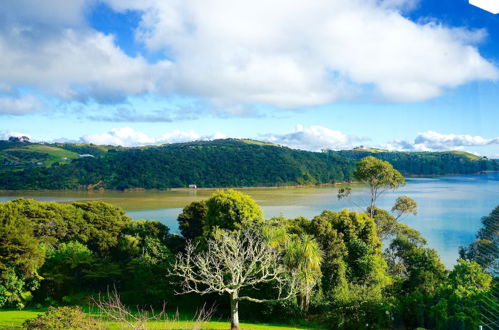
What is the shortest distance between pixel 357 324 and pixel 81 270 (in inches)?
432

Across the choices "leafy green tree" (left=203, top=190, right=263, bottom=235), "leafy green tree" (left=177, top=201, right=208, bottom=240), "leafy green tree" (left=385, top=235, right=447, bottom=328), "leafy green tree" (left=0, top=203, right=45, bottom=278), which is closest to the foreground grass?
"leafy green tree" (left=0, top=203, right=45, bottom=278)

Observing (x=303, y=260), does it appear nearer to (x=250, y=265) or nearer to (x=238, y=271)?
(x=250, y=265)

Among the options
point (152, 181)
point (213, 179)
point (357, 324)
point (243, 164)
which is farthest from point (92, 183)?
point (357, 324)

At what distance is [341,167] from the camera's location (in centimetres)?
7894

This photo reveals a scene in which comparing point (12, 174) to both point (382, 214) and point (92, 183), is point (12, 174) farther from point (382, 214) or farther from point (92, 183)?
point (382, 214)

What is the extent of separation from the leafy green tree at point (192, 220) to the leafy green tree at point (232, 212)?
399cm

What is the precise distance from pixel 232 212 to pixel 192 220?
514 centimetres

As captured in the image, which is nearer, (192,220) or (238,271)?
(238,271)

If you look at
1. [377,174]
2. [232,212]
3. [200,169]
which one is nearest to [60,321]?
[232,212]

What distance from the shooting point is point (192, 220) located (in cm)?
1822

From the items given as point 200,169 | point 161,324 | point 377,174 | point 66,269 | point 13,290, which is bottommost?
point 13,290

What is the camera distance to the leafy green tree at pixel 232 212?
13562mm

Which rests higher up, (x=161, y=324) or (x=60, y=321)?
(x=60, y=321)

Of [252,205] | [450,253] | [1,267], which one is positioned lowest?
[450,253]
